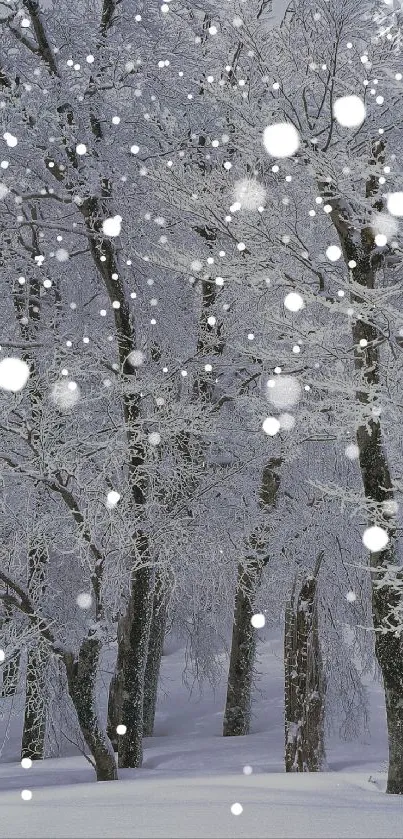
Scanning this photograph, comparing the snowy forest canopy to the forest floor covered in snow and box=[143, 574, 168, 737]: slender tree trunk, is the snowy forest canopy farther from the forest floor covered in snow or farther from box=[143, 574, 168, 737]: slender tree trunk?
the forest floor covered in snow

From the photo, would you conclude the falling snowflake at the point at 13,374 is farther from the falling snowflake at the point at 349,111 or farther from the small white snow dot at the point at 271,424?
the falling snowflake at the point at 349,111

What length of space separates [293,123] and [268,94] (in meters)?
0.44

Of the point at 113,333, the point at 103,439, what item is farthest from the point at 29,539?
the point at 113,333

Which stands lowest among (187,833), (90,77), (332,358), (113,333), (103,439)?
(187,833)

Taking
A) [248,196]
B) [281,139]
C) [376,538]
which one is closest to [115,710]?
[376,538]

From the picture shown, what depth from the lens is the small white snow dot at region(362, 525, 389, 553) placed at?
7062 millimetres

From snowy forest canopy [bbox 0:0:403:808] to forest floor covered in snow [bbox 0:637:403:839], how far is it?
745mm

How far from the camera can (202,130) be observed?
9953mm

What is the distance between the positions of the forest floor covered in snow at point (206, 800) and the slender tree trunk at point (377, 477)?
554 millimetres

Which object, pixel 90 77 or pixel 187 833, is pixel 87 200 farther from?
pixel 187 833

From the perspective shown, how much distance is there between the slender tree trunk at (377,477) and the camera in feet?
23.4

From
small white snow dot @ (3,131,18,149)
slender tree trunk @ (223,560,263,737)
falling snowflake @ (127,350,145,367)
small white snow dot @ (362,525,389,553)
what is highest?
small white snow dot @ (3,131,18,149)

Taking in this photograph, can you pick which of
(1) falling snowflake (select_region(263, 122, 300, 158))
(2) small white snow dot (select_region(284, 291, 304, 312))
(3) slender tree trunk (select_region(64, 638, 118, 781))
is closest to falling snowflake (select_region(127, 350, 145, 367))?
(2) small white snow dot (select_region(284, 291, 304, 312))

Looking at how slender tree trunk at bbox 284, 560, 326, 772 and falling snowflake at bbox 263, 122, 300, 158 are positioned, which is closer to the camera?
falling snowflake at bbox 263, 122, 300, 158
